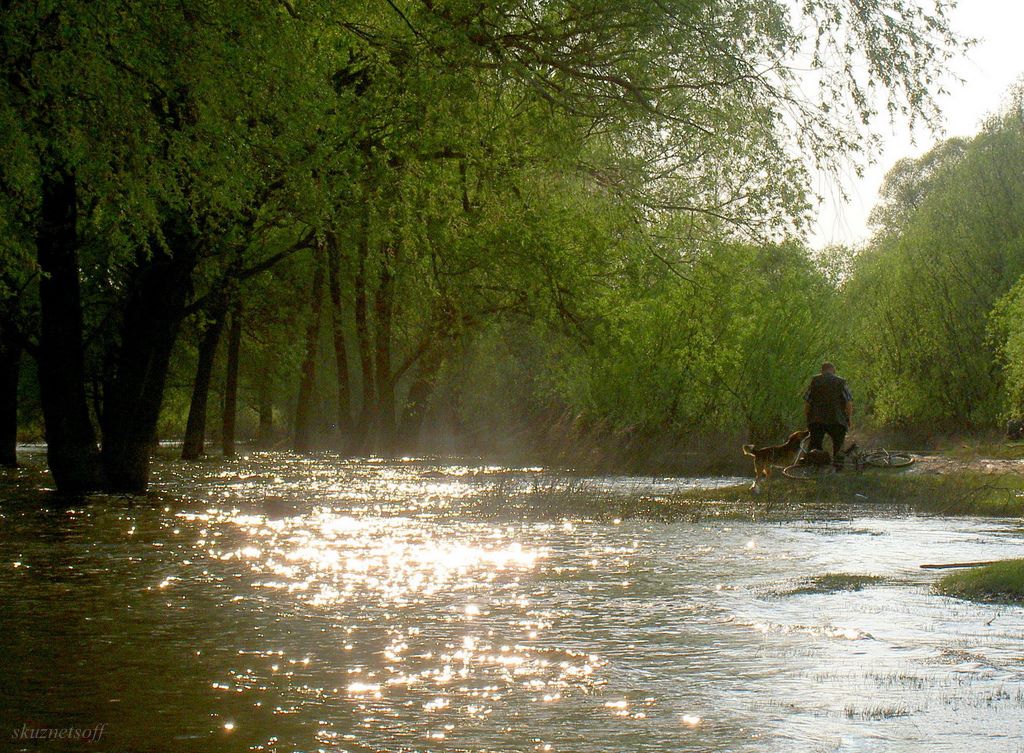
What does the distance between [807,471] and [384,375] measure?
23683mm

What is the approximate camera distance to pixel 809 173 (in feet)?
43.1

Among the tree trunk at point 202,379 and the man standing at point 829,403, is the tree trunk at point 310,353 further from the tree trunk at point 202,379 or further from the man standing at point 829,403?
the man standing at point 829,403

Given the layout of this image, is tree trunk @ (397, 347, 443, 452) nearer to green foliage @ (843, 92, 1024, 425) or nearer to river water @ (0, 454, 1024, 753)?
green foliage @ (843, 92, 1024, 425)

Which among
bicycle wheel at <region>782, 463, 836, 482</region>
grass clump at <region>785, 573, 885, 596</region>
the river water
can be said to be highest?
bicycle wheel at <region>782, 463, 836, 482</region>

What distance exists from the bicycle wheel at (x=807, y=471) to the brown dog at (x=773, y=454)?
0.95 feet

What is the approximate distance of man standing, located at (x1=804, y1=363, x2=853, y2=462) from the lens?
22.3 m

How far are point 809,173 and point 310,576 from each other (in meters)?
6.22

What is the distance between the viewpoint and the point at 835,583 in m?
10.7

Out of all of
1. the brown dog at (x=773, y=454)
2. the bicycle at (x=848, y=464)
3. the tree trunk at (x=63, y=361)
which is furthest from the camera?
the brown dog at (x=773, y=454)

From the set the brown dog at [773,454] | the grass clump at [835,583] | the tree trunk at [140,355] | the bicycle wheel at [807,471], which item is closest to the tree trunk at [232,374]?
the tree trunk at [140,355]

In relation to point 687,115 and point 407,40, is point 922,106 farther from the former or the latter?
point 407,40

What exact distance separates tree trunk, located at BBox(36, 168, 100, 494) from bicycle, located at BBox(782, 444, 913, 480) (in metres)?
11.8

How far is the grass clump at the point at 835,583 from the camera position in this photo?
1034 cm

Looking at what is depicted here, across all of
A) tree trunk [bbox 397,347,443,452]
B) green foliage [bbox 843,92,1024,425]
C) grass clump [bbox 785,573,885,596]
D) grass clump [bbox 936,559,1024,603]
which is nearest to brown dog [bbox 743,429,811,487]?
grass clump [bbox 785,573,885,596]
